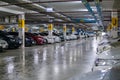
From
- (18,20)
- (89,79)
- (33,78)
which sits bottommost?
(33,78)

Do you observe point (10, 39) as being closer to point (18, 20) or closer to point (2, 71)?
point (18, 20)

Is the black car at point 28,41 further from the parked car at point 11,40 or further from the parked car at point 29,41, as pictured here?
the parked car at point 11,40

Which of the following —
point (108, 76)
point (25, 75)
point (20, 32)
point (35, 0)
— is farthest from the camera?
point (20, 32)

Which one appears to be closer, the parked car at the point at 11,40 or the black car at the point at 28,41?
the parked car at the point at 11,40

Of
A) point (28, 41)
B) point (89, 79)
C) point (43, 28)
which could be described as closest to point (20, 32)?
point (28, 41)

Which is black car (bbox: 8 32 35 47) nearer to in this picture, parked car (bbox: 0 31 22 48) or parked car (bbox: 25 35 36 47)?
parked car (bbox: 25 35 36 47)

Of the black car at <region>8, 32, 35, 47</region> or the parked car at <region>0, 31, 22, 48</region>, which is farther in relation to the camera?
the black car at <region>8, 32, 35, 47</region>

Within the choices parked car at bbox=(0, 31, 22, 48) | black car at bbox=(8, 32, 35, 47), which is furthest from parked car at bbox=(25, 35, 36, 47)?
parked car at bbox=(0, 31, 22, 48)

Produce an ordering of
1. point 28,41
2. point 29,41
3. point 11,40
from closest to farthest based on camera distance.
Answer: point 11,40 → point 28,41 → point 29,41

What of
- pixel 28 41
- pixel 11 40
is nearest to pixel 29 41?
pixel 28 41

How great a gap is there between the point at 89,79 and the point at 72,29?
46.3 meters

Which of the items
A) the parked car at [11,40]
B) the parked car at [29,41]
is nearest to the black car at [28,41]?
the parked car at [29,41]

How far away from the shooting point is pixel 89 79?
285 cm

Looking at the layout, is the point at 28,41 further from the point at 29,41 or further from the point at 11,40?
the point at 11,40
